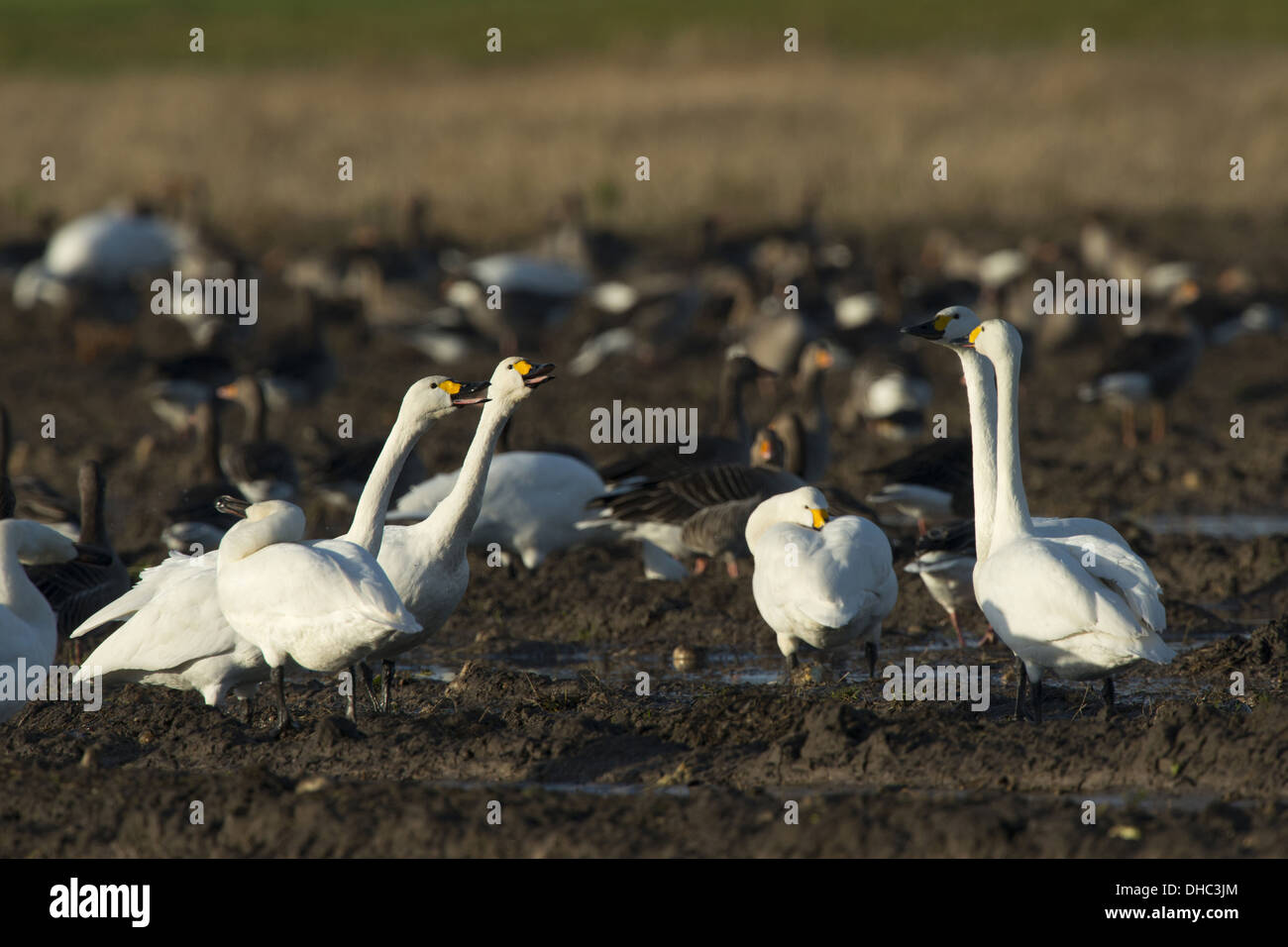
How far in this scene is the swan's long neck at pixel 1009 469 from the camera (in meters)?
7.38

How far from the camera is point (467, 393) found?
25.4 feet

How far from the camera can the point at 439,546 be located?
7508mm

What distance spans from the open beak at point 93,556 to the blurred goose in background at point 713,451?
3.31m

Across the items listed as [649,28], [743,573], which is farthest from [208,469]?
[649,28]

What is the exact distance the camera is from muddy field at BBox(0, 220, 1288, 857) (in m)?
5.32

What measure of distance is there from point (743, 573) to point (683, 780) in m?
4.56

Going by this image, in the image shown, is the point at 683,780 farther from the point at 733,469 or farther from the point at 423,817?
the point at 733,469

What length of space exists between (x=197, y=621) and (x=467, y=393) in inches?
61.9

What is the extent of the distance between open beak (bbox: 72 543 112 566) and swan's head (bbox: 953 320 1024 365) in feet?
14.4

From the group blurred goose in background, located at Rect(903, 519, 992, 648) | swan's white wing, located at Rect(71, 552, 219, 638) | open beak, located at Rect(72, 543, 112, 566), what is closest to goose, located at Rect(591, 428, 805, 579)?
blurred goose in background, located at Rect(903, 519, 992, 648)

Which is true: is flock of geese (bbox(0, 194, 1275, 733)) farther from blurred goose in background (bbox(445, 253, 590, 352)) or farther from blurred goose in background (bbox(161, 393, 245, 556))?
blurred goose in background (bbox(445, 253, 590, 352))
